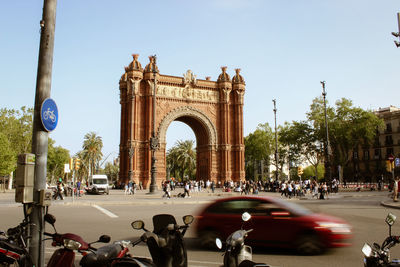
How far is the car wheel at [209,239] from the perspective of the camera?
8141 mm

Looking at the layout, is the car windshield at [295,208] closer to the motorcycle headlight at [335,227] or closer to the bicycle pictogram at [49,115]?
the motorcycle headlight at [335,227]

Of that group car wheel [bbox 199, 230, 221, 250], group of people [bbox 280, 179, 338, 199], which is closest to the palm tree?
group of people [bbox 280, 179, 338, 199]

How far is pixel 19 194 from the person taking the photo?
4.73m

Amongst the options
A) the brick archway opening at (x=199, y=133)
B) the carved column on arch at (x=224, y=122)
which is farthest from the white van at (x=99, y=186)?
the carved column on arch at (x=224, y=122)

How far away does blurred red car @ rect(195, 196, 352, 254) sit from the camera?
7324 mm

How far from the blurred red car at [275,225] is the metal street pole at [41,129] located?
434 centimetres

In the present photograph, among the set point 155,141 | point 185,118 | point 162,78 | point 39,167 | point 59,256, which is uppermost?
point 162,78

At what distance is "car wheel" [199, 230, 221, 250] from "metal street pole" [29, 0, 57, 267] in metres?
4.22

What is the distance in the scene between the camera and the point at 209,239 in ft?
26.8

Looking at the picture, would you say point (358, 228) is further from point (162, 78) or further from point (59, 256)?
point (162, 78)

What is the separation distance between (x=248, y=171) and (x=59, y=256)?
4105 inches

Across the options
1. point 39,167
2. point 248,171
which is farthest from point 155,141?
point 248,171

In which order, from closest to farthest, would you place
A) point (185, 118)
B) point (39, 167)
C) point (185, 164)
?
point (39, 167) → point (185, 118) → point (185, 164)

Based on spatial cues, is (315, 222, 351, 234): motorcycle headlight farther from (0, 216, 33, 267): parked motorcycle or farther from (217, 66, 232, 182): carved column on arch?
(217, 66, 232, 182): carved column on arch
